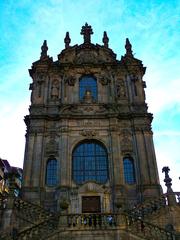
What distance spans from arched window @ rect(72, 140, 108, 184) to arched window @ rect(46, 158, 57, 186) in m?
1.27

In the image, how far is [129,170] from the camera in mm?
20531

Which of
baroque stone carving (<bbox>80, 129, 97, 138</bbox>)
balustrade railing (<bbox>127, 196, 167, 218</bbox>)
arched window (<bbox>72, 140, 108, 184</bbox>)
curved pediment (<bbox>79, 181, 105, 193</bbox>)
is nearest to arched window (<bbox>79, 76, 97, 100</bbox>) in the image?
baroque stone carving (<bbox>80, 129, 97, 138</bbox>)

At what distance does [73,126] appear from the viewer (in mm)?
22125

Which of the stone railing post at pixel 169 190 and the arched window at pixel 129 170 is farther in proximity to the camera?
the arched window at pixel 129 170

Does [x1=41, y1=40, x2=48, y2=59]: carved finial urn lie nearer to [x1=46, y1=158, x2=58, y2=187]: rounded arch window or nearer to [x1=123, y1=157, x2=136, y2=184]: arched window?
[x1=46, y1=158, x2=58, y2=187]: rounded arch window

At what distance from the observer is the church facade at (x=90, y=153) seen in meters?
13.6

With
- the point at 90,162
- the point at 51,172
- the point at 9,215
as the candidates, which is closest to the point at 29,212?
the point at 9,215

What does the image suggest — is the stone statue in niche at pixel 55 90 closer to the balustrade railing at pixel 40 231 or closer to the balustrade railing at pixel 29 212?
the balustrade railing at pixel 29 212

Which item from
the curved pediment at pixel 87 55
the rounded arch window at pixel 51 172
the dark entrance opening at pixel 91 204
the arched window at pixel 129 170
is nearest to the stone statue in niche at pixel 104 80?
the curved pediment at pixel 87 55

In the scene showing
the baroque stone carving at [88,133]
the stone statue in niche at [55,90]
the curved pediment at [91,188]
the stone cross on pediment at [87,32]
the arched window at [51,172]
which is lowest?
the curved pediment at [91,188]

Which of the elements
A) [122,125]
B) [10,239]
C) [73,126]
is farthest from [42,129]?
[10,239]

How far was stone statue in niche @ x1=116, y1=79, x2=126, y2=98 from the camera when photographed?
24.2 m

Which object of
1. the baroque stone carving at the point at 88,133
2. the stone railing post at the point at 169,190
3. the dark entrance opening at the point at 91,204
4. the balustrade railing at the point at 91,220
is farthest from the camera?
the baroque stone carving at the point at 88,133

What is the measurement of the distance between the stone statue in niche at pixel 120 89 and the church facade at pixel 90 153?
0.08 metres
